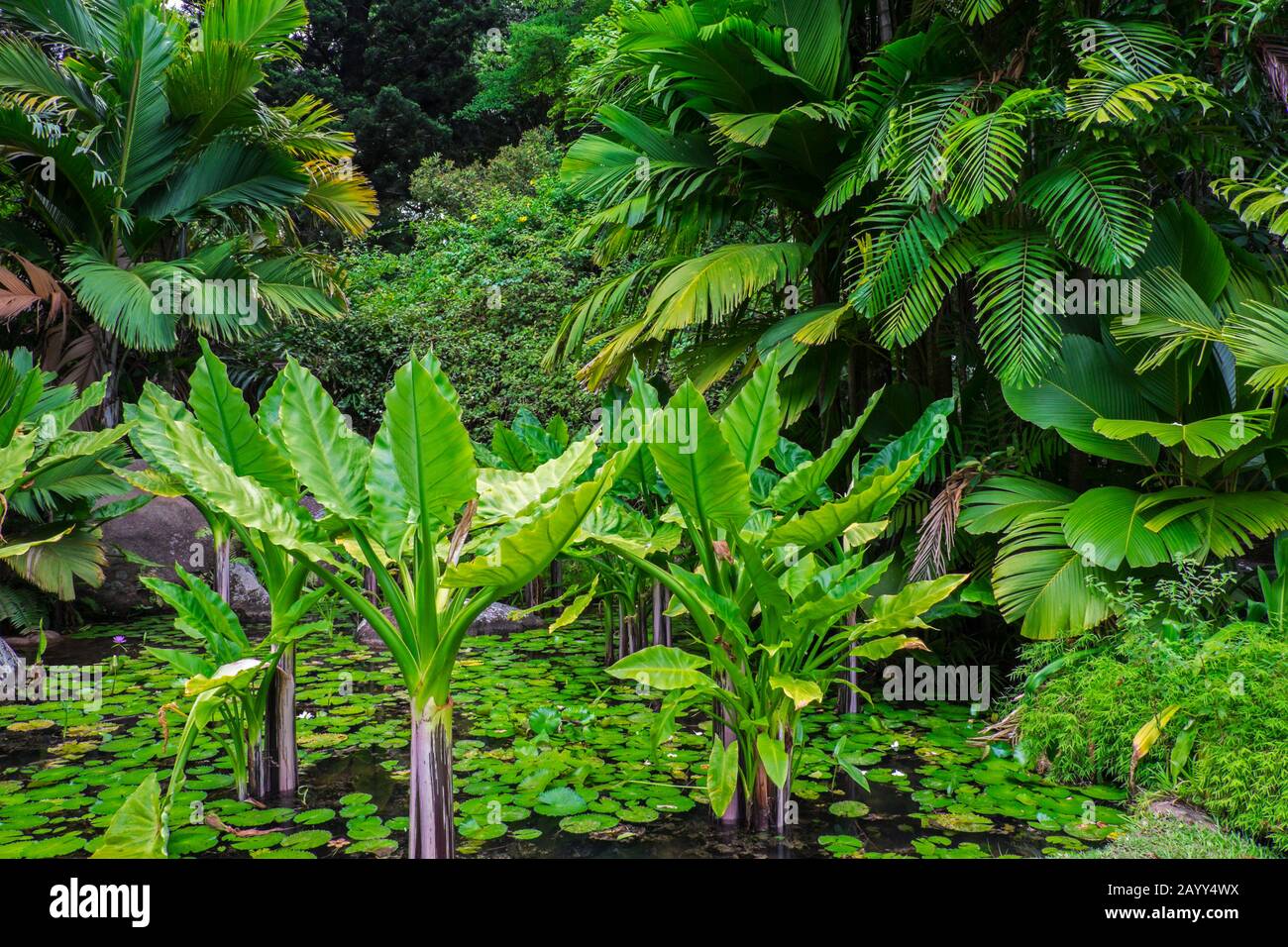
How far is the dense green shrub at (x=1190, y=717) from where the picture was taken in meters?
2.96

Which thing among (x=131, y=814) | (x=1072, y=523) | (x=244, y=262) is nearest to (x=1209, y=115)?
(x=1072, y=523)

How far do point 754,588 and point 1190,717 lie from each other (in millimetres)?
1667

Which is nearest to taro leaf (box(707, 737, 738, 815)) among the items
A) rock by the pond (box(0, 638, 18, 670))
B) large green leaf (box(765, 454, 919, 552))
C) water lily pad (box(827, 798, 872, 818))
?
water lily pad (box(827, 798, 872, 818))

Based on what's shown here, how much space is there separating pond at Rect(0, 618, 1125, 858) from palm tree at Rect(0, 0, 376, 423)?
11.6 ft

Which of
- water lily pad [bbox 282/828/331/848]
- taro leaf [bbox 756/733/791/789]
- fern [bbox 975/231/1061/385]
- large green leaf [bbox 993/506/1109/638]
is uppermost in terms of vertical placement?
fern [bbox 975/231/1061/385]

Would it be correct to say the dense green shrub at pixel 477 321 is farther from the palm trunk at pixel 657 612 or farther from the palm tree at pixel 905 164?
the palm trunk at pixel 657 612

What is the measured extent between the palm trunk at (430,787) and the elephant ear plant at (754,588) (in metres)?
0.55

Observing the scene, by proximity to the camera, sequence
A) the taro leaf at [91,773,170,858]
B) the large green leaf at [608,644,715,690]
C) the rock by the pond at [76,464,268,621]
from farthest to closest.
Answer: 1. the rock by the pond at [76,464,268,621]
2. the large green leaf at [608,644,715,690]
3. the taro leaf at [91,773,170,858]

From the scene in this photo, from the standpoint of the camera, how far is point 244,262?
26.6 ft

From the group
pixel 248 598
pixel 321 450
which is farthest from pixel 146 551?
pixel 321 450

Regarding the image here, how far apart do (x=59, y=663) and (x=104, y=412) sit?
8.94ft

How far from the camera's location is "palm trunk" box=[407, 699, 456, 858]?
2453 millimetres

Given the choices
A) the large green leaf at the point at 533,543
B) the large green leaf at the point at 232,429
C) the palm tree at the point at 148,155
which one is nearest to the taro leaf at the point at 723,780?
the large green leaf at the point at 533,543

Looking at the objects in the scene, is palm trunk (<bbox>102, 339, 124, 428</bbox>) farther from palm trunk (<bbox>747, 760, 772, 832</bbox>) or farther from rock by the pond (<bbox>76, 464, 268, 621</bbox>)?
palm trunk (<bbox>747, 760, 772, 832</bbox>)
